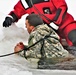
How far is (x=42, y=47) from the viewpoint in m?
1.11

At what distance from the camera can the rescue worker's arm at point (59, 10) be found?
48.3 inches

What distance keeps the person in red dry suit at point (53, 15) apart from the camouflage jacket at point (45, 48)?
0.26 feet

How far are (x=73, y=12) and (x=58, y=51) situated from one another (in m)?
0.27

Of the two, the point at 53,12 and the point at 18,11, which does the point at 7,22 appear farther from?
the point at 53,12

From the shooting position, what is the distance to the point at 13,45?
1.18m

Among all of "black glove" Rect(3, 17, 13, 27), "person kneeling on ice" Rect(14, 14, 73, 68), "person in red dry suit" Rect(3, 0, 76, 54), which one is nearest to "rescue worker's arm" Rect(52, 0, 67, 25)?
"person in red dry suit" Rect(3, 0, 76, 54)

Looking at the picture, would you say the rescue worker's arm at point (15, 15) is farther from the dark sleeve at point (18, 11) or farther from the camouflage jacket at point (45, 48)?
the camouflage jacket at point (45, 48)

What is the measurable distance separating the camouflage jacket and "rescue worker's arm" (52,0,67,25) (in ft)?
0.38

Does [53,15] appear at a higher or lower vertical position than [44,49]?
higher

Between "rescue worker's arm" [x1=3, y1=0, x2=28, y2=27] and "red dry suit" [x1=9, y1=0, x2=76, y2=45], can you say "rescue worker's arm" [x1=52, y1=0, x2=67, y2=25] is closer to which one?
"red dry suit" [x1=9, y1=0, x2=76, y2=45]

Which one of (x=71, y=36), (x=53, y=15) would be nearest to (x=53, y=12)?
(x=53, y=15)

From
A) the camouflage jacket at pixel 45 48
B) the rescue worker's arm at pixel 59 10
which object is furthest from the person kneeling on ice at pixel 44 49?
the rescue worker's arm at pixel 59 10

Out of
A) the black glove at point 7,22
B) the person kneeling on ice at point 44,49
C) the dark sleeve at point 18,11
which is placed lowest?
the person kneeling on ice at point 44,49

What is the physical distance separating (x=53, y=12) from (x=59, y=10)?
28mm
